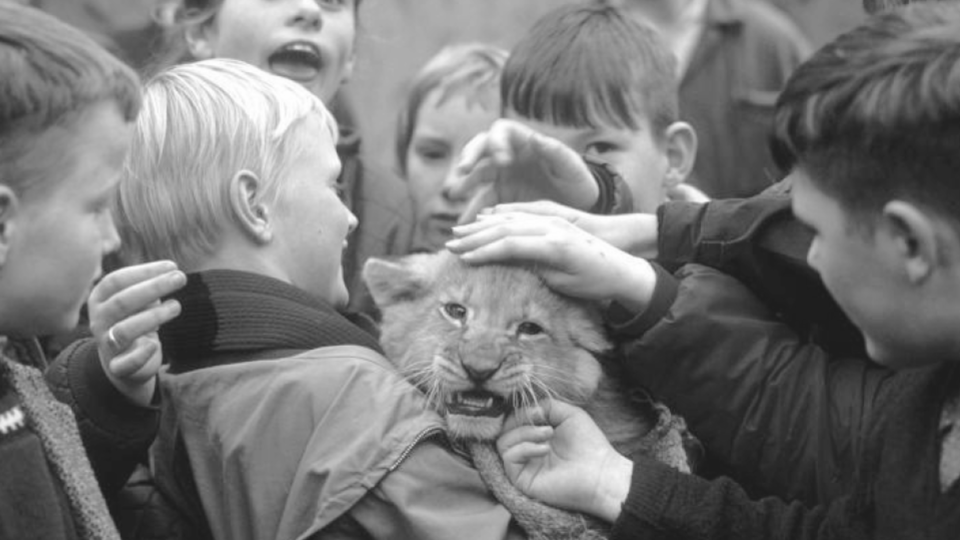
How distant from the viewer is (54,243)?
9.49ft

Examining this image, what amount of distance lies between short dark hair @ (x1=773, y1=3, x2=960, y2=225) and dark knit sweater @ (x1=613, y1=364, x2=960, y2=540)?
1.25ft

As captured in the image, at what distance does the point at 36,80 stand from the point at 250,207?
821mm

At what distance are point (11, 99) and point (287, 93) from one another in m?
1.05

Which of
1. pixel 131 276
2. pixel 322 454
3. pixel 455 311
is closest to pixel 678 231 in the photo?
pixel 455 311

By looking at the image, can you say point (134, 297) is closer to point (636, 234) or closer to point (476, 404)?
point (476, 404)

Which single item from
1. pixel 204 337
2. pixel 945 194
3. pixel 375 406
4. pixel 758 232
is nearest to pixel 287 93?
pixel 204 337

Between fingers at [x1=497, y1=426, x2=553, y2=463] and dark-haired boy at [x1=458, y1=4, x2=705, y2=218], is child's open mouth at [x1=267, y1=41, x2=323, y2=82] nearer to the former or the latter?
dark-haired boy at [x1=458, y1=4, x2=705, y2=218]

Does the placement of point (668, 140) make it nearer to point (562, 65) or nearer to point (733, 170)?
point (562, 65)

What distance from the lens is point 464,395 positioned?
3303 millimetres

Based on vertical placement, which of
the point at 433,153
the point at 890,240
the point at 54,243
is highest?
the point at 890,240

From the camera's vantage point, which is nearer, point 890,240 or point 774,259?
point 890,240

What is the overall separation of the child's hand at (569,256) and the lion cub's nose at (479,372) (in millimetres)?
226

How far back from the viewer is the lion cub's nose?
3256mm

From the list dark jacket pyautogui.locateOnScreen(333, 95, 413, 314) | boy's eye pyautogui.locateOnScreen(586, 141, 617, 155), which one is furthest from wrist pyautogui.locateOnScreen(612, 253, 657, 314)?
dark jacket pyautogui.locateOnScreen(333, 95, 413, 314)
